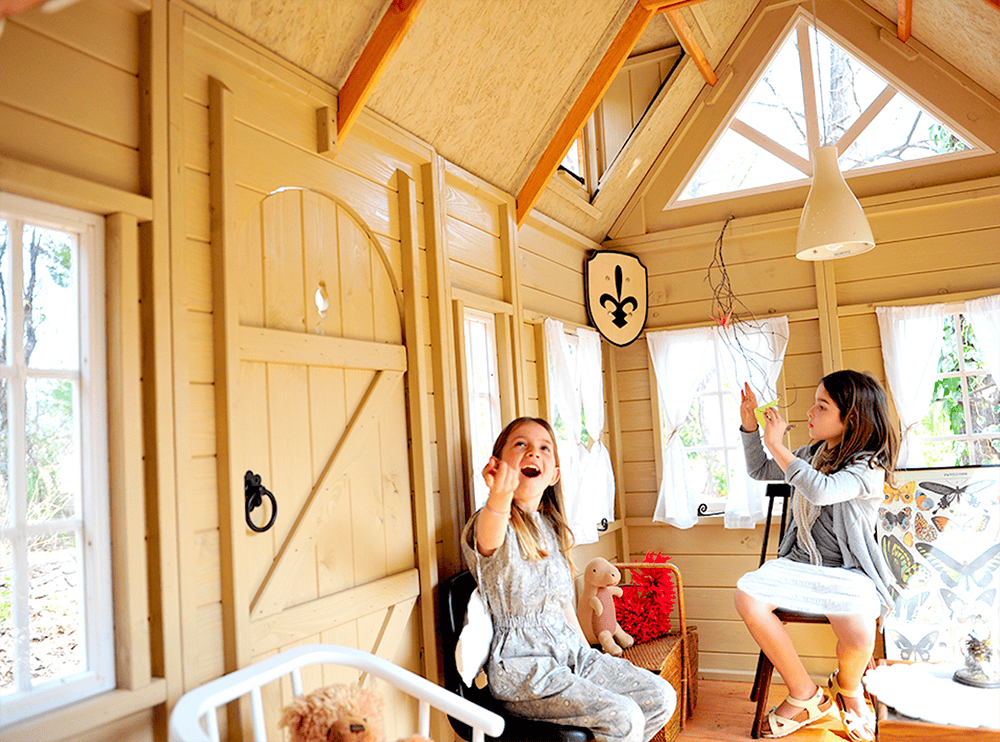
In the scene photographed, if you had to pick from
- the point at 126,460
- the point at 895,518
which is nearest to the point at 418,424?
the point at 126,460

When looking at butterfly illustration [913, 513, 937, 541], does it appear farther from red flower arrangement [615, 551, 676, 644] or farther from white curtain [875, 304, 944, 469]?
red flower arrangement [615, 551, 676, 644]

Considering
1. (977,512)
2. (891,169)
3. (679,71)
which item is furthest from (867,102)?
(977,512)

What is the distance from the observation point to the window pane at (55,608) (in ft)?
5.40

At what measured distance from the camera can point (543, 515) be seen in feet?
9.62

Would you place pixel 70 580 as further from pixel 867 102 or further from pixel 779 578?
pixel 867 102

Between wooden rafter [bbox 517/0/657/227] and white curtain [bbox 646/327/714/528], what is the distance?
1414mm

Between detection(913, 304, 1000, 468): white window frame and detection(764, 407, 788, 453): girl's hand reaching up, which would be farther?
detection(913, 304, 1000, 468): white window frame

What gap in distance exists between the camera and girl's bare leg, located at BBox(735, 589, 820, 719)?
3.18 metres

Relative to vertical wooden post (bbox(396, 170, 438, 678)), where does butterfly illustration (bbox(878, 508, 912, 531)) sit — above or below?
below

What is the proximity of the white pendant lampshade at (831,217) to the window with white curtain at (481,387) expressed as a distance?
134 centimetres

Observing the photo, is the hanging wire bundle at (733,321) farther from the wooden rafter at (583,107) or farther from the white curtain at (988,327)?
the wooden rafter at (583,107)

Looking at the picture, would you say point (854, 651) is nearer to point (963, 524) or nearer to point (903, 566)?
point (903, 566)

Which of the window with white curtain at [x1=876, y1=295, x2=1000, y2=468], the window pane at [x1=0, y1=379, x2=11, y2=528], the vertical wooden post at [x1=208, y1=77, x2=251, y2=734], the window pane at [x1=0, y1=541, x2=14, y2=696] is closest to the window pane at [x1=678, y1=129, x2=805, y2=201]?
→ the window with white curtain at [x1=876, y1=295, x2=1000, y2=468]

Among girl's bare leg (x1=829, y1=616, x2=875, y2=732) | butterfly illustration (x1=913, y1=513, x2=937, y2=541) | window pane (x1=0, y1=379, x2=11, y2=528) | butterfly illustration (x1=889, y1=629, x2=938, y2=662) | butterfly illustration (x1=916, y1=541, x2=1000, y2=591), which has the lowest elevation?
butterfly illustration (x1=889, y1=629, x2=938, y2=662)
